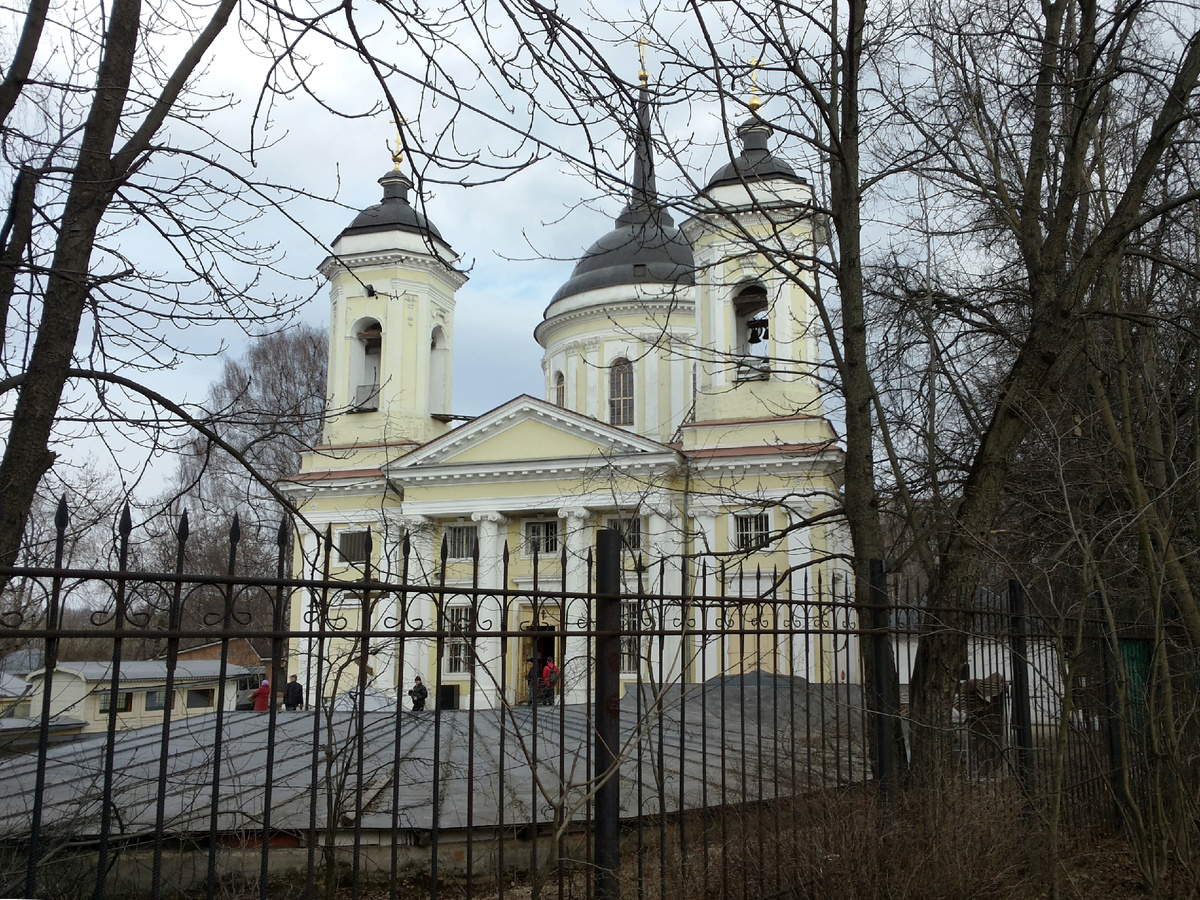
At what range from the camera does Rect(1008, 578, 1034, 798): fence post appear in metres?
6.22

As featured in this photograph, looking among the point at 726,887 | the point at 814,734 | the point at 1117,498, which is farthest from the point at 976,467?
the point at 814,734

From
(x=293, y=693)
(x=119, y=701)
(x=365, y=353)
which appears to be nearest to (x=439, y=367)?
(x=365, y=353)

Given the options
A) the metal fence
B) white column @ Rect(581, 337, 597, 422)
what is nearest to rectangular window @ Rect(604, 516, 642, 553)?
the metal fence

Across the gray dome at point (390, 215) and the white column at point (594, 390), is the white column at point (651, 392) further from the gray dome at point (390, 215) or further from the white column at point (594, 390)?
the gray dome at point (390, 215)

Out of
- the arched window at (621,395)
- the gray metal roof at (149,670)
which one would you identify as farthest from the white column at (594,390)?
the gray metal roof at (149,670)

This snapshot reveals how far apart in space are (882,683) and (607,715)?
2.24 meters

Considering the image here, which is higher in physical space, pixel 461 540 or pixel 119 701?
pixel 461 540

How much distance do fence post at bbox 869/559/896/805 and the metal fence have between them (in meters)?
0.02

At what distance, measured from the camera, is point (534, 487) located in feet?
89.0

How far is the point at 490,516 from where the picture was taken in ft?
89.5

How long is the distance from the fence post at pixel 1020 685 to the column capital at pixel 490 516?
2141 centimetres

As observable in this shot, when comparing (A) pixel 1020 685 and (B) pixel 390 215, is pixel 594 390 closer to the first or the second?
(B) pixel 390 215

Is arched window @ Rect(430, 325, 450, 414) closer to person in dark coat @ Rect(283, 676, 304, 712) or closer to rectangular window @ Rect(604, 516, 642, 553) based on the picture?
person in dark coat @ Rect(283, 676, 304, 712)

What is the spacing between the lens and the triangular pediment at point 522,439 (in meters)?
26.5
